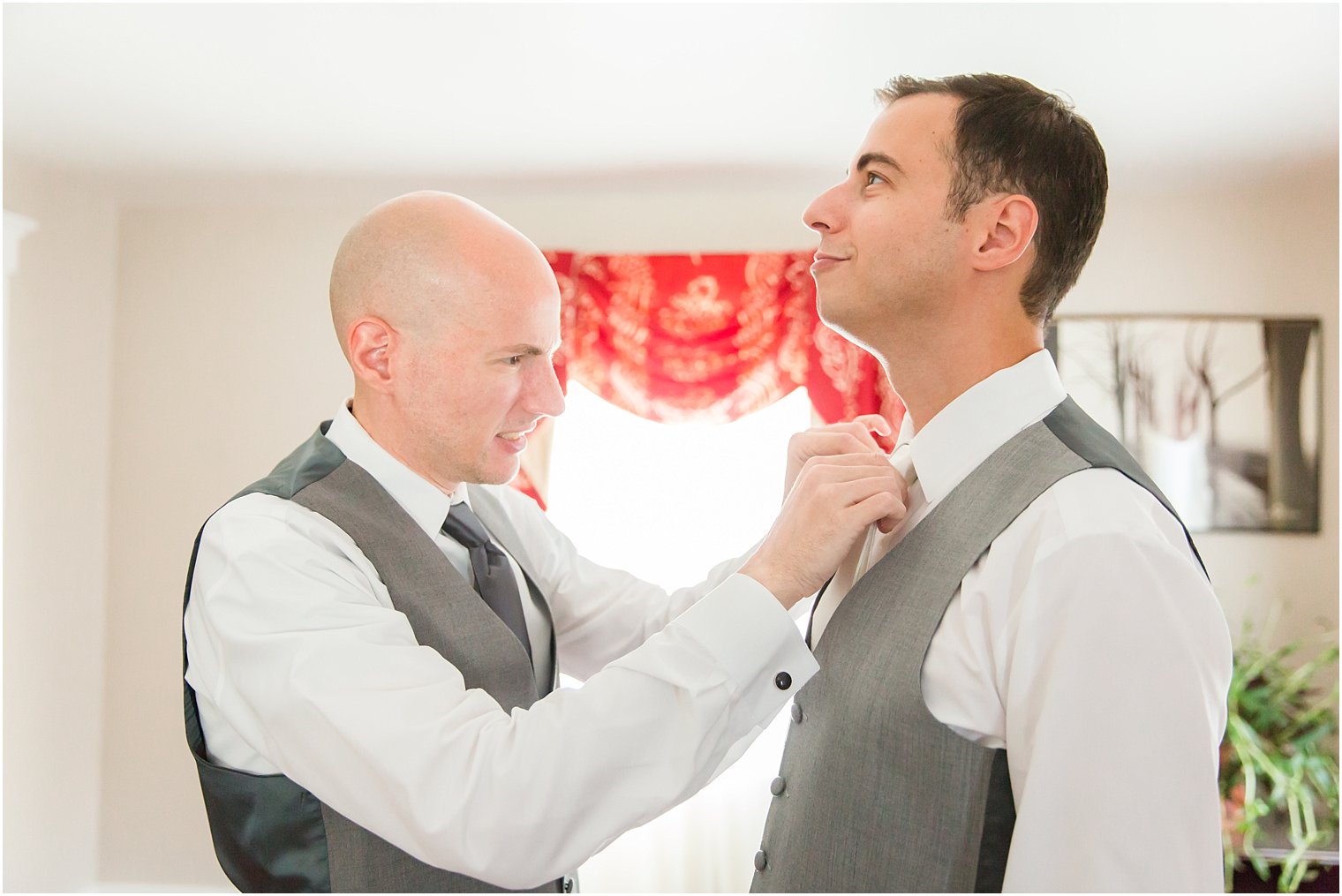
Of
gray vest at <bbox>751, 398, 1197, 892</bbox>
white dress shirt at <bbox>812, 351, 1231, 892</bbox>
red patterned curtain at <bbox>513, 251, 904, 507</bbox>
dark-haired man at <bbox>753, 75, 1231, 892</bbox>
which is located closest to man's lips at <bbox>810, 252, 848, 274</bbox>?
dark-haired man at <bbox>753, 75, 1231, 892</bbox>

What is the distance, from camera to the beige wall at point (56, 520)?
3.77 meters

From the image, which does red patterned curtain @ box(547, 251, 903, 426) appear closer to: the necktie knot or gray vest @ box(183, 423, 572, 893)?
the necktie knot

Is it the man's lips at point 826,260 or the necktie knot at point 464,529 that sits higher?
the man's lips at point 826,260

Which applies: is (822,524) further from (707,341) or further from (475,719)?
(707,341)

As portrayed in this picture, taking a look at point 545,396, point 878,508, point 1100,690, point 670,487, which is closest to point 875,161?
point 878,508

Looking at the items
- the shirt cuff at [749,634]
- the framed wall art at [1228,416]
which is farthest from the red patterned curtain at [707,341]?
the shirt cuff at [749,634]

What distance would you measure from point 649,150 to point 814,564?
2.73 meters

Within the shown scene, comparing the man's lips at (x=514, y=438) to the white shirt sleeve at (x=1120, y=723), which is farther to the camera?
the man's lips at (x=514, y=438)

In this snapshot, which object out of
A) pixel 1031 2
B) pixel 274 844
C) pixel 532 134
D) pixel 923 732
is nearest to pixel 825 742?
pixel 923 732

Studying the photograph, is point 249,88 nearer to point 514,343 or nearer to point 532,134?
point 532,134

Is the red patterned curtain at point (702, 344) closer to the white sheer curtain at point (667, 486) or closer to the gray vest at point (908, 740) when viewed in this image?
the white sheer curtain at point (667, 486)

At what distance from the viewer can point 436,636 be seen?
1325 mm

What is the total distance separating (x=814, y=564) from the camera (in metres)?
1.16

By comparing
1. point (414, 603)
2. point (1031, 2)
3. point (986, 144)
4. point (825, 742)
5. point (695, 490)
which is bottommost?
point (825, 742)
